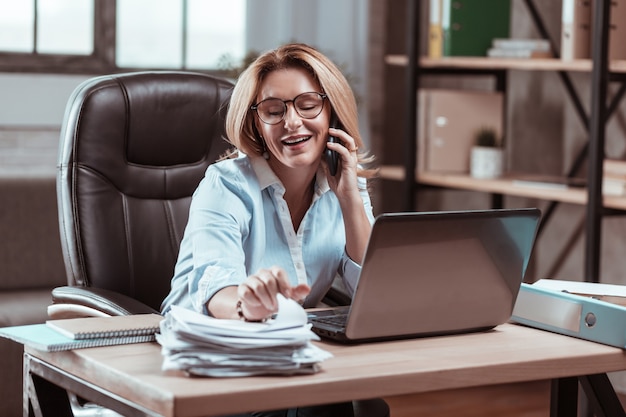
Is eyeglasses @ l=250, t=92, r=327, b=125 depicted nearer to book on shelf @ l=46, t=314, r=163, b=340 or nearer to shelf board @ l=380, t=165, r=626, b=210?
book on shelf @ l=46, t=314, r=163, b=340

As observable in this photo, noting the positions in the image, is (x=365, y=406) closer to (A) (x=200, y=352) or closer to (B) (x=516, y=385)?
(A) (x=200, y=352)

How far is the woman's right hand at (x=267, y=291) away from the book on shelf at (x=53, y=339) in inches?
6.9

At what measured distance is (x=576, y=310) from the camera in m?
1.61

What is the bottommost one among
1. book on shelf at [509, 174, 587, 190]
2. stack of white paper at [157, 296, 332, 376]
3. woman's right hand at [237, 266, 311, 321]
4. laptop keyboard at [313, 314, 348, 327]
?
laptop keyboard at [313, 314, 348, 327]

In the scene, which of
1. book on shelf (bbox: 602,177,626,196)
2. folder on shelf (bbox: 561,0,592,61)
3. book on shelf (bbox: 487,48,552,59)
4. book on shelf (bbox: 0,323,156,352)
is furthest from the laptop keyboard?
book on shelf (bbox: 487,48,552,59)

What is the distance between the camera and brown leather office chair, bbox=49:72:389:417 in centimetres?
230

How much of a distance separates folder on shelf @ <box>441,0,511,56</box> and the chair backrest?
158 cm

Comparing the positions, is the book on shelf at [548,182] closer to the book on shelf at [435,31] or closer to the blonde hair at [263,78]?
the book on shelf at [435,31]

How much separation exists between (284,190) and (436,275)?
1.67 feet

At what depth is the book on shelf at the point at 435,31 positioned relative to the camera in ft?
12.8

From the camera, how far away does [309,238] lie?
77.6 inches

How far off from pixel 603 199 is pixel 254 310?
2.03m

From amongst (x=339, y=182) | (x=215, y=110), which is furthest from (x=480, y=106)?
(x=339, y=182)

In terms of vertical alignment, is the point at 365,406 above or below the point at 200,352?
below
